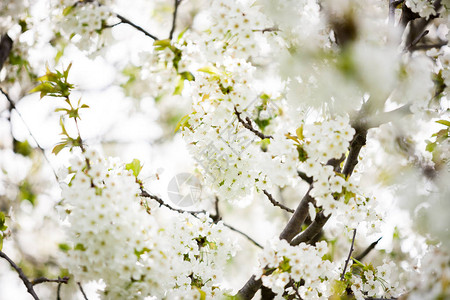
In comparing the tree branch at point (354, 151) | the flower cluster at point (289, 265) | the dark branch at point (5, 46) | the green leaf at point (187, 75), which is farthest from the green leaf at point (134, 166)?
the dark branch at point (5, 46)

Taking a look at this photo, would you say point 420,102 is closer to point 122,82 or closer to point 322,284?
point 322,284

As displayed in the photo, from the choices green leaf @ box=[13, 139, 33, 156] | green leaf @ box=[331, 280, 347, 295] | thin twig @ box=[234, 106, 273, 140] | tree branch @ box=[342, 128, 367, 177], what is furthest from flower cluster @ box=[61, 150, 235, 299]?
green leaf @ box=[13, 139, 33, 156]

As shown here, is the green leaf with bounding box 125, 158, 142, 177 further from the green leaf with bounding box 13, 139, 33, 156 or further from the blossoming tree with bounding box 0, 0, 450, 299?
the green leaf with bounding box 13, 139, 33, 156

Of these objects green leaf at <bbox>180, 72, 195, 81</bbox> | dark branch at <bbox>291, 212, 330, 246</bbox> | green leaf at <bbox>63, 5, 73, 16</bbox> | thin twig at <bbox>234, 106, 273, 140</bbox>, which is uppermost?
green leaf at <bbox>63, 5, 73, 16</bbox>

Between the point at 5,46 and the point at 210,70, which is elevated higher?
the point at 5,46

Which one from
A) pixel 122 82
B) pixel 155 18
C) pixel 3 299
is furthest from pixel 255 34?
pixel 3 299

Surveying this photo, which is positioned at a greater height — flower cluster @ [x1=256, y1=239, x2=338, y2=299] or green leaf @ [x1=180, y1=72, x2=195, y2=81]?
green leaf @ [x1=180, y1=72, x2=195, y2=81]

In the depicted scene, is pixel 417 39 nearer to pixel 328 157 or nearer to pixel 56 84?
pixel 328 157

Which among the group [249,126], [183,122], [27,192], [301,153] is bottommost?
[301,153]

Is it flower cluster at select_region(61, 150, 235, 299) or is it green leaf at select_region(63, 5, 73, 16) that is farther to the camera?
green leaf at select_region(63, 5, 73, 16)

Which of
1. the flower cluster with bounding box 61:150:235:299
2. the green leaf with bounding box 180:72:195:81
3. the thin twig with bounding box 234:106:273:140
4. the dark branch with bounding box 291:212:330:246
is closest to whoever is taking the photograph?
the flower cluster with bounding box 61:150:235:299

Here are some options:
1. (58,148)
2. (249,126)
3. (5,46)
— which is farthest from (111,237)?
(5,46)

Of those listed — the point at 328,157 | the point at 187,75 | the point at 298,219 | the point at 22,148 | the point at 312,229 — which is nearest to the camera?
the point at 328,157

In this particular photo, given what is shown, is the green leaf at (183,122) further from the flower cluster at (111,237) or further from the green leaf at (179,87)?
the flower cluster at (111,237)
